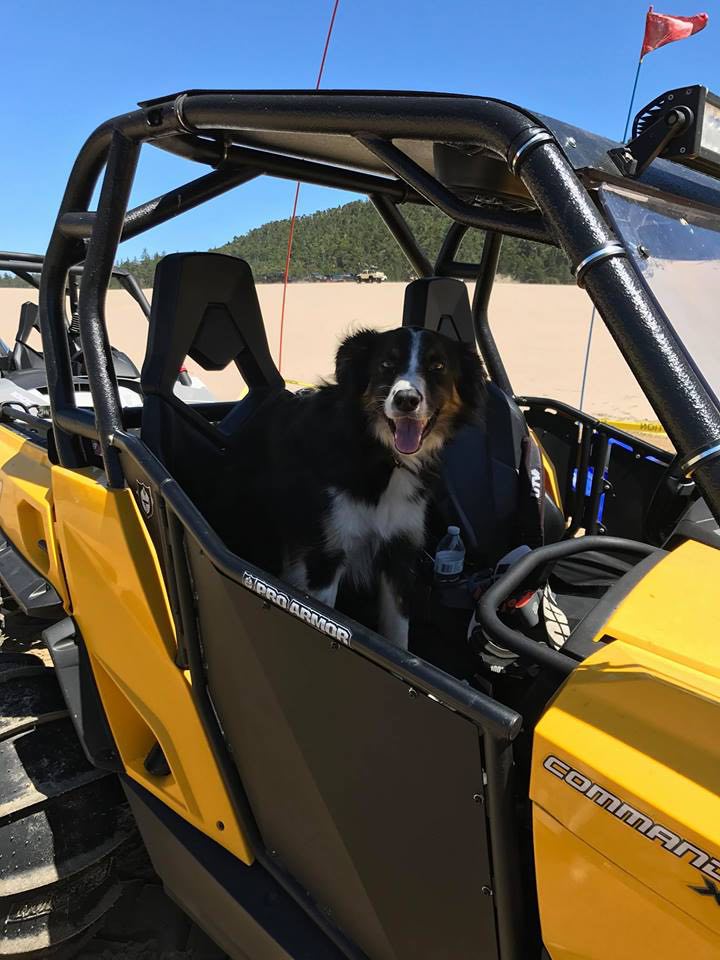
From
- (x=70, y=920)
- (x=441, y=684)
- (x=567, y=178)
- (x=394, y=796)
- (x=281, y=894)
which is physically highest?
(x=567, y=178)

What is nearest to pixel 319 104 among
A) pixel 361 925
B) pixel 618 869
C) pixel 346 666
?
pixel 346 666

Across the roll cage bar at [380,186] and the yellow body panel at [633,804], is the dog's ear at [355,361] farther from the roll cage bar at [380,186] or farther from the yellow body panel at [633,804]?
the yellow body panel at [633,804]

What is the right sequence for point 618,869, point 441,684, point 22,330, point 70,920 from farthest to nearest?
point 22,330, point 70,920, point 441,684, point 618,869

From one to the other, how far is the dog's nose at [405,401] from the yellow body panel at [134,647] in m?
0.90

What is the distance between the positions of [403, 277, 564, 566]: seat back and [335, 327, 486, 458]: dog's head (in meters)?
0.17

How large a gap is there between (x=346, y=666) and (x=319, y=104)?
109cm

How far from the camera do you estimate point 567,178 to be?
3.42 feet

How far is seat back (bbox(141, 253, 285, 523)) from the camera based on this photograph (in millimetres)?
2189

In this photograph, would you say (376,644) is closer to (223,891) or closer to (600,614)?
(600,614)

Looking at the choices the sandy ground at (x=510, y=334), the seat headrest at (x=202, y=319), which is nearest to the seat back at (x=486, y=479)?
the seat headrest at (x=202, y=319)

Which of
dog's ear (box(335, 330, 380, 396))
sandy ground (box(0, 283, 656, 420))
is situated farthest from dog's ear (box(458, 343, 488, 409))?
sandy ground (box(0, 283, 656, 420))

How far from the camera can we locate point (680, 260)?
1.45 meters

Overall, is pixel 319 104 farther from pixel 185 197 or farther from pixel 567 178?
pixel 185 197

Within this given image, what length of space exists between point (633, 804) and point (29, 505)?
2442mm
